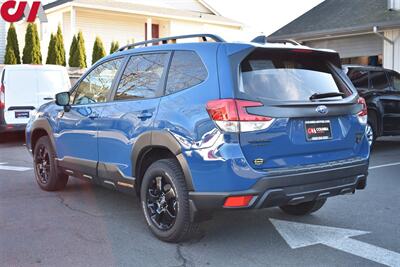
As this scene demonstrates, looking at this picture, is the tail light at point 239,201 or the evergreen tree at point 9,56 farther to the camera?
the evergreen tree at point 9,56

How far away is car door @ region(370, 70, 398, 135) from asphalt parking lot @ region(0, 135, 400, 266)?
374 centimetres

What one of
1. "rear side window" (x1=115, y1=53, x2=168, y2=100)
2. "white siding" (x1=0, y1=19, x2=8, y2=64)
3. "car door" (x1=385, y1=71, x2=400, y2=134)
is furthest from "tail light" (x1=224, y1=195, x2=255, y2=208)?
"white siding" (x1=0, y1=19, x2=8, y2=64)

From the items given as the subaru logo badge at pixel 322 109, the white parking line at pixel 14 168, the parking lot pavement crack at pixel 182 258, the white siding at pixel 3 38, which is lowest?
the parking lot pavement crack at pixel 182 258

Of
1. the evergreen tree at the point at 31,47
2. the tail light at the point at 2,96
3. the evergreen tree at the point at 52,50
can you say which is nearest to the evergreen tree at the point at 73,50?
the evergreen tree at the point at 52,50

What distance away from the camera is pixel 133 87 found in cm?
529

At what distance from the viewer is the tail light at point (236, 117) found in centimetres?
412

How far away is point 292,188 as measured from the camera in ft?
14.1

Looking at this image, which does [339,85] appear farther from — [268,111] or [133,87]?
[133,87]

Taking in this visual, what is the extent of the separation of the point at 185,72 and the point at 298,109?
107 cm

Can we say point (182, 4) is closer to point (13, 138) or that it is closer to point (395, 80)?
point (13, 138)

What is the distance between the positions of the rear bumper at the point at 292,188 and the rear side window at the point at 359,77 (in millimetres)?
5769

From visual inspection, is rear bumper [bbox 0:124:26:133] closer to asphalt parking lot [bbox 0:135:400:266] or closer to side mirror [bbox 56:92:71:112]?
asphalt parking lot [bbox 0:135:400:266]

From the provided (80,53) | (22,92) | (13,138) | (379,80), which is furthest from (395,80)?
(80,53)

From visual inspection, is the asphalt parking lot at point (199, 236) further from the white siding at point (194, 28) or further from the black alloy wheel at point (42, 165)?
the white siding at point (194, 28)
